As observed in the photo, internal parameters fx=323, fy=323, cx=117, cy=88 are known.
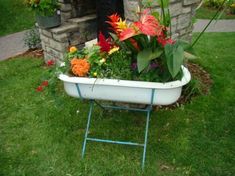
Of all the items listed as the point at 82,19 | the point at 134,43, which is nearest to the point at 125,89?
the point at 134,43

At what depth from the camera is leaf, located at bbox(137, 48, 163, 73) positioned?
2.54 metres

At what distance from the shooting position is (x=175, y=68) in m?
2.46

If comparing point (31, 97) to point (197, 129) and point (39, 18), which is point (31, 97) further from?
point (197, 129)

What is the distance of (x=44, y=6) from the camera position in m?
4.42

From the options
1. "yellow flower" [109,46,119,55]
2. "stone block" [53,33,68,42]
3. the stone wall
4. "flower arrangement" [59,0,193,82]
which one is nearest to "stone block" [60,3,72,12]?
the stone wall

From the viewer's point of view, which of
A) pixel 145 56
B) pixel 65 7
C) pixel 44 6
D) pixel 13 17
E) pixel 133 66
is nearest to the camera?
pixel 145 56

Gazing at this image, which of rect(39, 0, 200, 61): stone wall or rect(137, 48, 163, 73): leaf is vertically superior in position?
rect(137, 48, 163, 73): leaf

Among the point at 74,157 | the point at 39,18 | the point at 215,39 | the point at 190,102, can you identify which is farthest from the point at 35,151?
the point at 215,39

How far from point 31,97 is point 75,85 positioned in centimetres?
166

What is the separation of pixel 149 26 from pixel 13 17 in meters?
6.50

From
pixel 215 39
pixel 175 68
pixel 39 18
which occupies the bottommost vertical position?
pixel 215 39

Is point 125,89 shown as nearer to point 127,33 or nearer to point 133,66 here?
point 133,66

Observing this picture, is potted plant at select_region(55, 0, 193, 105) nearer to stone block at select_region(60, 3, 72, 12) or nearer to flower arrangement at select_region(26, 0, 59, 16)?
flower arrangement at select_region(26, 0, 59, 16)

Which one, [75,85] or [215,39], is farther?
[215,39]
